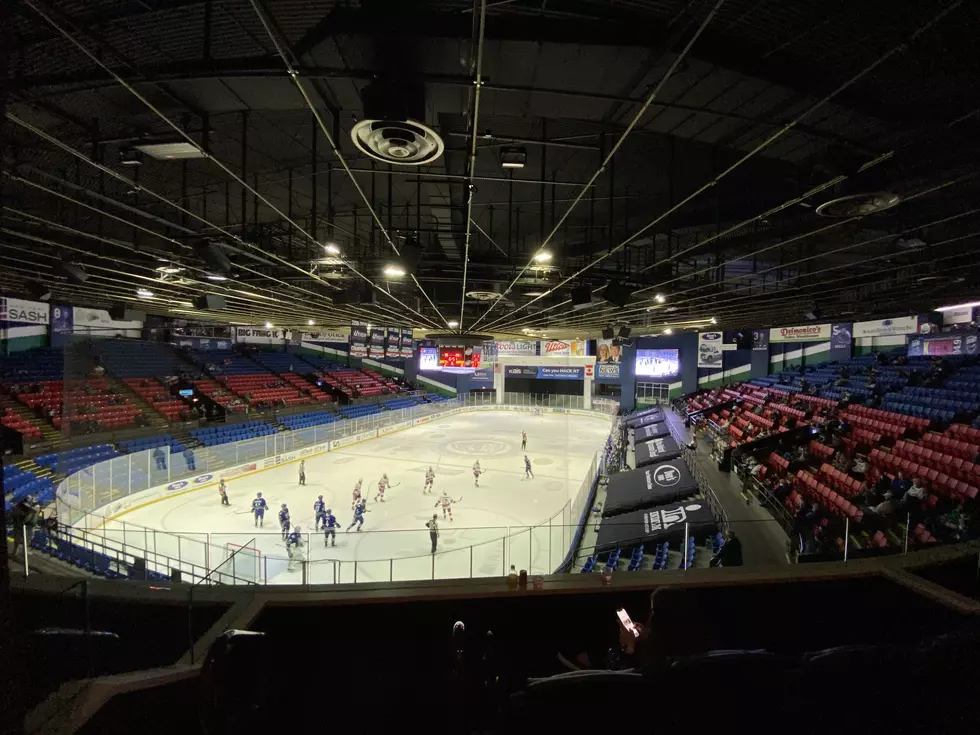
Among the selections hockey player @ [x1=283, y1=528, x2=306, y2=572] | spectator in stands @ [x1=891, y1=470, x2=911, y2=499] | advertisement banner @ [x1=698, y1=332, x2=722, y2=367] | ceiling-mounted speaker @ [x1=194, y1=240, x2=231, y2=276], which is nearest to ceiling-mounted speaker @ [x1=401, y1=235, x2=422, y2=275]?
ceiling-mounted speaker @ [x1=194, y1=240, x2=231, y2=276]

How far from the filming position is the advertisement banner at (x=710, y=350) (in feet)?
77.1

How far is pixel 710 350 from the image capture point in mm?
23766

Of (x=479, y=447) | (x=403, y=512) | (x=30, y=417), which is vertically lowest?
(x=403, y=512)

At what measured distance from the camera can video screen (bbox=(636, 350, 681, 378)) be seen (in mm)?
33812

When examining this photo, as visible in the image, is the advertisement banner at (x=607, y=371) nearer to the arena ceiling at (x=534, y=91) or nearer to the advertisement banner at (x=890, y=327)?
the advertisement banner at (x=890, y=327)

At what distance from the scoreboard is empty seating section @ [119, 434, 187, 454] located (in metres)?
11.5

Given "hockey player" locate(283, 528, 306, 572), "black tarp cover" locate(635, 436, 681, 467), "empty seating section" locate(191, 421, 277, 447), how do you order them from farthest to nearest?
"empty seating section" locate(191, 421, 277, 447)
"black tarp cover" locate(635, 436, 681, 467)
"hockey player" locate(283, 528, 306, 572)

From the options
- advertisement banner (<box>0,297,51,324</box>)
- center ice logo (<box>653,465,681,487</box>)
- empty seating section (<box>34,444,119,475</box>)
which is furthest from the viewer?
advertisement banner (<box>0,297,51,324</box>)

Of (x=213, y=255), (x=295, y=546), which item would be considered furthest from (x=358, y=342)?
(x=213, y=255)

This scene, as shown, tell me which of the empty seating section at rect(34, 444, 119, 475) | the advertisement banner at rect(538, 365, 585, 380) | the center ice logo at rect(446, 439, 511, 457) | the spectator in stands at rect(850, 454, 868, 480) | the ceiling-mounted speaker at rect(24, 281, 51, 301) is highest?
the ceiling-mounted speaker at rect(24, 281, 51, 301)

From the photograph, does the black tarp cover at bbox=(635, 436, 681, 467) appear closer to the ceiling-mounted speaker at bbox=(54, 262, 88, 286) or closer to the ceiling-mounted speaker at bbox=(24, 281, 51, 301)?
the ceiling-mounted speaker at bbox=(54, 262, 88, 286)

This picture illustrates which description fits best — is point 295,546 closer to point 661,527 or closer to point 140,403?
point 661,527

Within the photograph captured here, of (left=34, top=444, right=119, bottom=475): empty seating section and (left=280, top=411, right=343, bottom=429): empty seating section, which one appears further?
(left=280, top=411, right=343, bottom=429): empty seating section

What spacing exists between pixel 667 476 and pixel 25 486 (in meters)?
18.2
